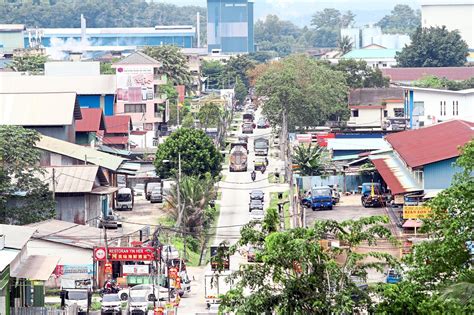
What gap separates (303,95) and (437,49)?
45.1 metres

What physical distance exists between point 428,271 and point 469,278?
2.92ft

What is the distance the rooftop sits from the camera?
94188 mm

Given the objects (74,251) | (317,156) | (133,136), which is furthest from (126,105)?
(74,251)

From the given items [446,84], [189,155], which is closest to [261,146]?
[189,155]

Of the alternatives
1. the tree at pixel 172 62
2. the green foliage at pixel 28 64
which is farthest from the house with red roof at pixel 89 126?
the tree at pixel 172 62

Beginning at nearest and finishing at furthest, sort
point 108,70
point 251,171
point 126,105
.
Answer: point 251,171 < point 126,105 < point 108,70

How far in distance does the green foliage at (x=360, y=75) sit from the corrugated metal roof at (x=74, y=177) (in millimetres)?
51596

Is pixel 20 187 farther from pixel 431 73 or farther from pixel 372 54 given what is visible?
pixel 372 54

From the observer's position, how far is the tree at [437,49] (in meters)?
126

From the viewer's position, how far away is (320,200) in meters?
54.3

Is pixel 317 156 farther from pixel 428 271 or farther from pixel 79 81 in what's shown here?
pixel 428 271

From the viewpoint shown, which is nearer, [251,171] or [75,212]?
[75,212]

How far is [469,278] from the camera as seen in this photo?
22.9m

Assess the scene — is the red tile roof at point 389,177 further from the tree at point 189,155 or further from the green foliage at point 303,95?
the green foliage at point 303,95
